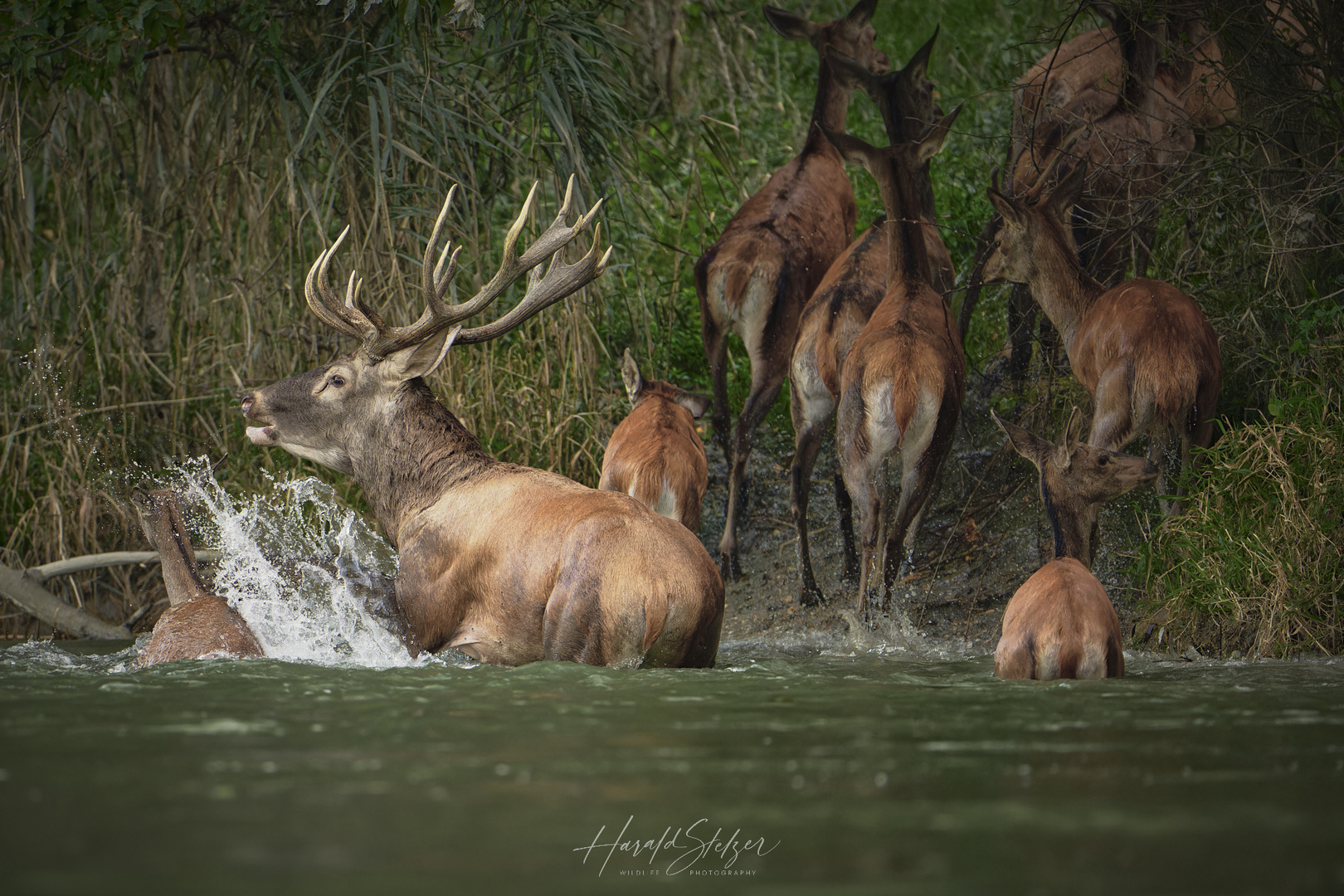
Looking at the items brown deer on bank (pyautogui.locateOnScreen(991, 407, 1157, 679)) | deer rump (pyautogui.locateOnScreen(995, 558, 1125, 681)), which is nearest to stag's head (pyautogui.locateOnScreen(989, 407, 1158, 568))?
brown deer on bank (pyautogui.locateOnScreen(991, 407, 1157, 679))

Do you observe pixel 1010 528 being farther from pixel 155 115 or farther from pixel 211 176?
pixel 155 115

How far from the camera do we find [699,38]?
12656 mm

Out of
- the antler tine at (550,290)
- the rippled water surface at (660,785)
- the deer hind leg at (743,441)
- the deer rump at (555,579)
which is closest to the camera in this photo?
the rippled water surface at (660,785)

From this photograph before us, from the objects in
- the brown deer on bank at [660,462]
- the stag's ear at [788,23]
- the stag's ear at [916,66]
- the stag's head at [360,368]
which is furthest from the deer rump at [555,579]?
the stag's ear at [788,23]

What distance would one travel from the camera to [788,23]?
30.9 feet

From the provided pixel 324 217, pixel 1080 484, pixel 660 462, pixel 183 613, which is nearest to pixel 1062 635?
pixel 1080 484

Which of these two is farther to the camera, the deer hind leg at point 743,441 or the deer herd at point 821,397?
the deer hind leg at point 743,441

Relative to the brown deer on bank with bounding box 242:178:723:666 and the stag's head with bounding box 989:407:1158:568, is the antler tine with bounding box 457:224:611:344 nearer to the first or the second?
the brown deer on bank with bounding box 242:178:723:666

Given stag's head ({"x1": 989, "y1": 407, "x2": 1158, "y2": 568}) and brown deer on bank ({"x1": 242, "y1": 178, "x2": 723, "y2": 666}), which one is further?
stag's head ({"x1": 989, "y1": 407, "x2": 1158, "y2": 568})

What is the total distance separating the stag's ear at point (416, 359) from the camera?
6.53m

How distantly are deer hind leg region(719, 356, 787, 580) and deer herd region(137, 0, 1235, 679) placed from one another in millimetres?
16

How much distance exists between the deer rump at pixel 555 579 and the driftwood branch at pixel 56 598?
7.50ft

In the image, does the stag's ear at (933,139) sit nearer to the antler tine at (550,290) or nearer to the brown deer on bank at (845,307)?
the brown deer on bank at (845,307)

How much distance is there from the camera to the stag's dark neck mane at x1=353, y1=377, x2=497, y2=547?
21.0 feet
